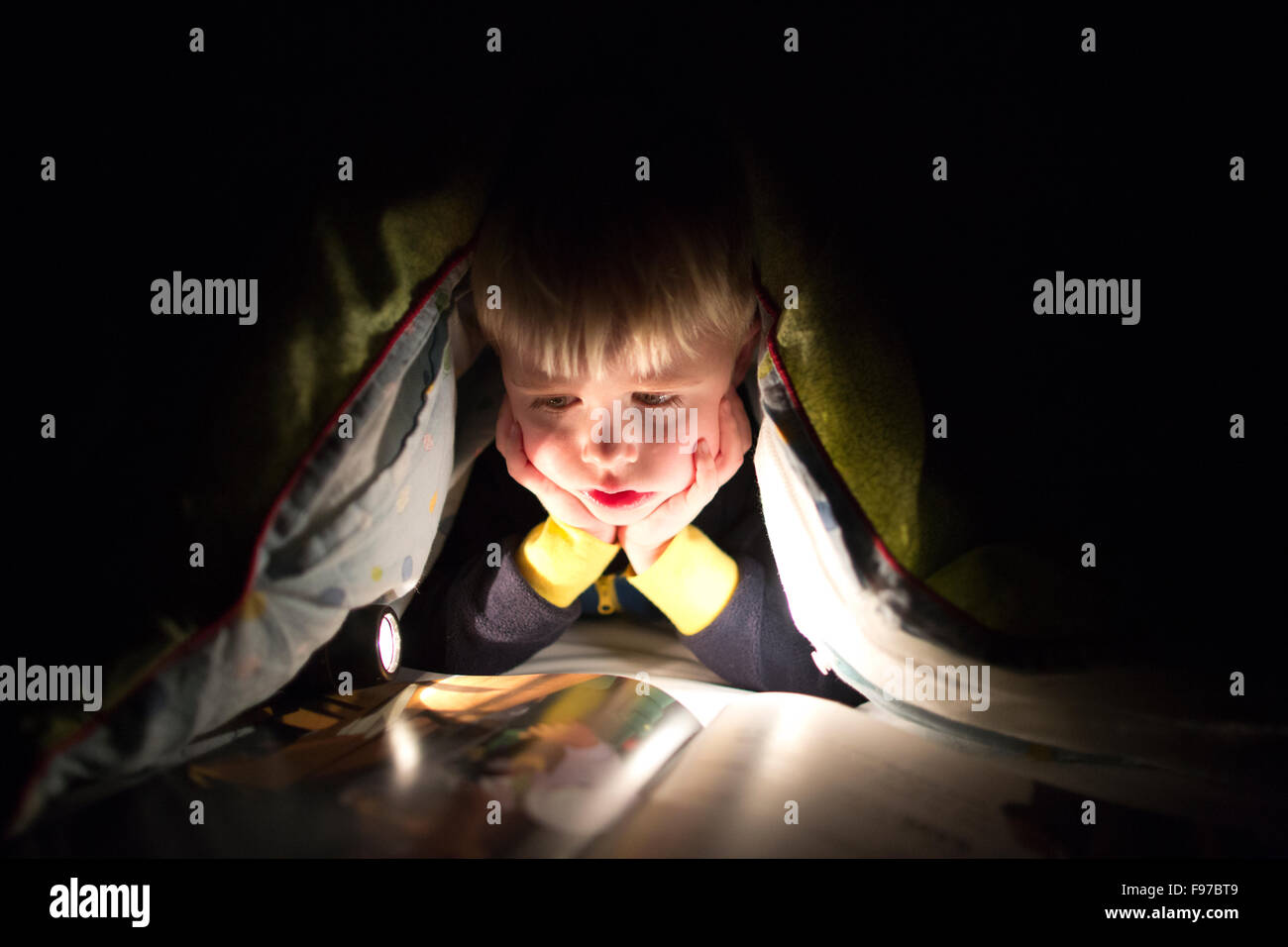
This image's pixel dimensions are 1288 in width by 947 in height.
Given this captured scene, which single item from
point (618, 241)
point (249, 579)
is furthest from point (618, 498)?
point (249, 579)

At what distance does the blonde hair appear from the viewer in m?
0.79

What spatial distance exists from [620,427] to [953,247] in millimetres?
361

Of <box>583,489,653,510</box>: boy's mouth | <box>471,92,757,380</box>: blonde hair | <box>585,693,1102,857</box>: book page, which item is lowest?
<box>585,693,1102,857</box>: book page

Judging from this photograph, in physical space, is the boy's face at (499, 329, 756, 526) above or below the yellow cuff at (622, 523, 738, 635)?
above

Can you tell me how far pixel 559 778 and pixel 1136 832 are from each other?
0.46 meters

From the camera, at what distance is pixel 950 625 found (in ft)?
2.30

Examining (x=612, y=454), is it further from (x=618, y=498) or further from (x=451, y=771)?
(x=451, y=771)

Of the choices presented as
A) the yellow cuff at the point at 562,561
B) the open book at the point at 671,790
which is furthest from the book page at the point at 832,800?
the yellow cuff at the point at 562,561

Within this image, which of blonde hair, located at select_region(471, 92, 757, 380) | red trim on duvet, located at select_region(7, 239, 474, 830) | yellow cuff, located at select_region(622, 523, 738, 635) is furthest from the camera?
yellow cuff, located at select_region(622, 523, 738, 635)

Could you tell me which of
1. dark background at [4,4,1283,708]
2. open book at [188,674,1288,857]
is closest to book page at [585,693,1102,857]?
open book at [188,674,1288,857]

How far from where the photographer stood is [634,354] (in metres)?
0.80

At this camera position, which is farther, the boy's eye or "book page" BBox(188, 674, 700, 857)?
the boy's eye

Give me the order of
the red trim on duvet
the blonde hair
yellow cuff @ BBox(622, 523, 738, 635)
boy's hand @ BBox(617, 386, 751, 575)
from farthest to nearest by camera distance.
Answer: yellow cuff @ BBox(622, 523, 738, 635)
boy's hand @ BBox(617, 386, 751, 575)
the blonde hair
the red trim on duvet

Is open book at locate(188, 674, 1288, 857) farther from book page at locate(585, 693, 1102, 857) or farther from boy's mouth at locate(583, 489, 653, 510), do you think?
boy's mouth at locate(583, 489, 653, 510)
